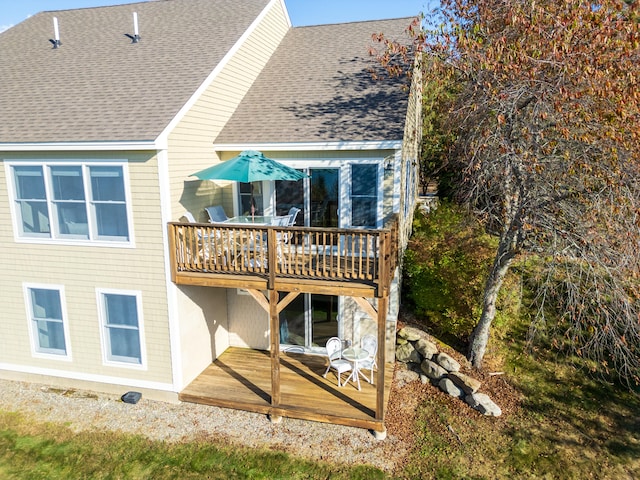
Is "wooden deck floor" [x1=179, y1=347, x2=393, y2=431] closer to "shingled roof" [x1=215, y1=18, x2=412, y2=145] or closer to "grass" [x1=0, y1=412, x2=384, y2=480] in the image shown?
"grass" [x1=0, y1=412, x2=384, y2=480]

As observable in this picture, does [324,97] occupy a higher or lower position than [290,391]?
higher

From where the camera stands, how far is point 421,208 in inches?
778

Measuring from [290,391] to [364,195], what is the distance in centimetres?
477

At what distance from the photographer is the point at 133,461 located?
26.6 ft

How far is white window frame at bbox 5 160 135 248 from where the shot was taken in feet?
30.3

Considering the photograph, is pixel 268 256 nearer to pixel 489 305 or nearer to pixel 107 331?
pixel 107 331

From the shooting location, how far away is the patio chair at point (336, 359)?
396 inches

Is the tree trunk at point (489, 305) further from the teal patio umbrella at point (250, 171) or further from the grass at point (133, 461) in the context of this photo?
the teal patio umbrella at point (250, 171)

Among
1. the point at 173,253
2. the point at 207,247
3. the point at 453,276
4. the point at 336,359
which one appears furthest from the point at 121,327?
the point at 453,276

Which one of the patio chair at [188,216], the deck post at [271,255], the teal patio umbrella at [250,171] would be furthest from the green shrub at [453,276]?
the patio chair at [188,216]

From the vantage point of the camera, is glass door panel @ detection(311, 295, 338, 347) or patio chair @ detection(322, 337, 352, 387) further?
glass door panel @ detection(311, 295, 338, 347)

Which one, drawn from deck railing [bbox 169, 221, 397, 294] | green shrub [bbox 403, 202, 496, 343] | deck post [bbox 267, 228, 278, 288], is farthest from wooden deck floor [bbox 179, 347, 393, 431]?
deck railing [bbox 169, 221, 397, 294]

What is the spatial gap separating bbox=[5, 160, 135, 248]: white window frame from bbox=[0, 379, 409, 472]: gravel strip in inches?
140

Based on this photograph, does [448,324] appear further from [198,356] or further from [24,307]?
[24,307]
